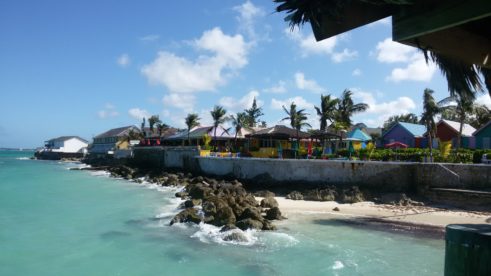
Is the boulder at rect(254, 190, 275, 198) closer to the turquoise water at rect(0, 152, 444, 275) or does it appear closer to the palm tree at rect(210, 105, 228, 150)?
the turquoise water at rect(0, 152, 444, 275)

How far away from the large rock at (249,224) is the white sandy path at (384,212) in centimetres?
358

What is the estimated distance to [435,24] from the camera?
93.8 inches

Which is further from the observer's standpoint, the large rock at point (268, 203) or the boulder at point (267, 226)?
the large rock at point (268, 203)

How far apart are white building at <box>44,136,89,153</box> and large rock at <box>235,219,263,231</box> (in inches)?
3910

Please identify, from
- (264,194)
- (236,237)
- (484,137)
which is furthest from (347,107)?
(236,237)

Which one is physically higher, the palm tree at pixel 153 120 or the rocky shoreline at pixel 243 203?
the palm tree at pixel 153 120

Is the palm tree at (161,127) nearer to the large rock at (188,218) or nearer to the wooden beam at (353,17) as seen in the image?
the large rock at (188,218)

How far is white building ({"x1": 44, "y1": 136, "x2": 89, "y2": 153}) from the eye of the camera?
351 ft

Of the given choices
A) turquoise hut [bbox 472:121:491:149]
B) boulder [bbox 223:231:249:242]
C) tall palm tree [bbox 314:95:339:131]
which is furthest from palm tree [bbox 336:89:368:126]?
boulder [bbox 223:231:249:242]

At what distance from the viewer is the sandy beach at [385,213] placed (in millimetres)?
18820

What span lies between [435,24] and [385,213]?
2011 cm

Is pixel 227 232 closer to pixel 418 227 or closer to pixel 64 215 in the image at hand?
pixel 418 227

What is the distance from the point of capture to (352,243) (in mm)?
15883

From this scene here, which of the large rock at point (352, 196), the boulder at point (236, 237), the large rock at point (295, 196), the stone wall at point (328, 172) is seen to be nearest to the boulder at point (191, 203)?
the large rock at point (295, 196)
